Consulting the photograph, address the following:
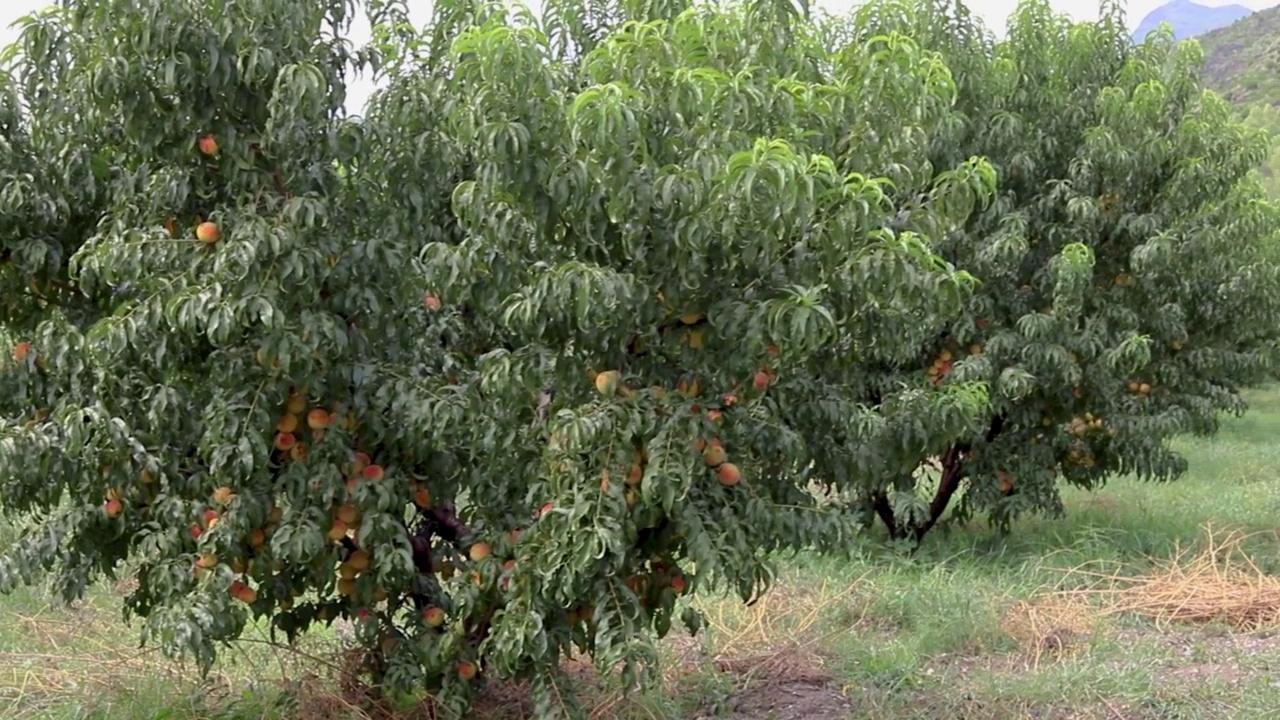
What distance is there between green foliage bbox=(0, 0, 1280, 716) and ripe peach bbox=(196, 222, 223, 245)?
2cm

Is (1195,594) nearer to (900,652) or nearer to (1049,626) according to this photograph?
(1049,626)

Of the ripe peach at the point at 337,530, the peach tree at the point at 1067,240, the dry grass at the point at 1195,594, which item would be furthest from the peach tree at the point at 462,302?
the peach tree at the point at 1067,240

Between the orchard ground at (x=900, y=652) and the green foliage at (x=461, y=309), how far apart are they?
103 cm

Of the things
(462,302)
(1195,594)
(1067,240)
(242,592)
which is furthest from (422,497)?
(1067,240)

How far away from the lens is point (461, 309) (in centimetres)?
415

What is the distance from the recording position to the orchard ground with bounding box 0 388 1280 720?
4.99m

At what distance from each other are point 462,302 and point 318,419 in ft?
1.88

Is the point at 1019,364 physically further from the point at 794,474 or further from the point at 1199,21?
the point at 1199,21

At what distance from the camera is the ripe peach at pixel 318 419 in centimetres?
377

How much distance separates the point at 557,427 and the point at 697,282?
0.52 m

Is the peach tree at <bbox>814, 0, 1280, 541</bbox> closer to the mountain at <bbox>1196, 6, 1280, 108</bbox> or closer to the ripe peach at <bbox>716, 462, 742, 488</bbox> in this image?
the ripe peach at <bbox>716, 462, 742, 488</bbox>

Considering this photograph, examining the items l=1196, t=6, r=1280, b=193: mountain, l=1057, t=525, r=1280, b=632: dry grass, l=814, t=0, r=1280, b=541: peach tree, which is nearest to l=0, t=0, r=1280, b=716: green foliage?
l=1057, t=525, r=1280, b=632: dry grass

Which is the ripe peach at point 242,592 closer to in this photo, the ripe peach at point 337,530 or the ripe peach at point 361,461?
the ripe peach at point 337,530

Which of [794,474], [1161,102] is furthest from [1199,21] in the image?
[794,474]
